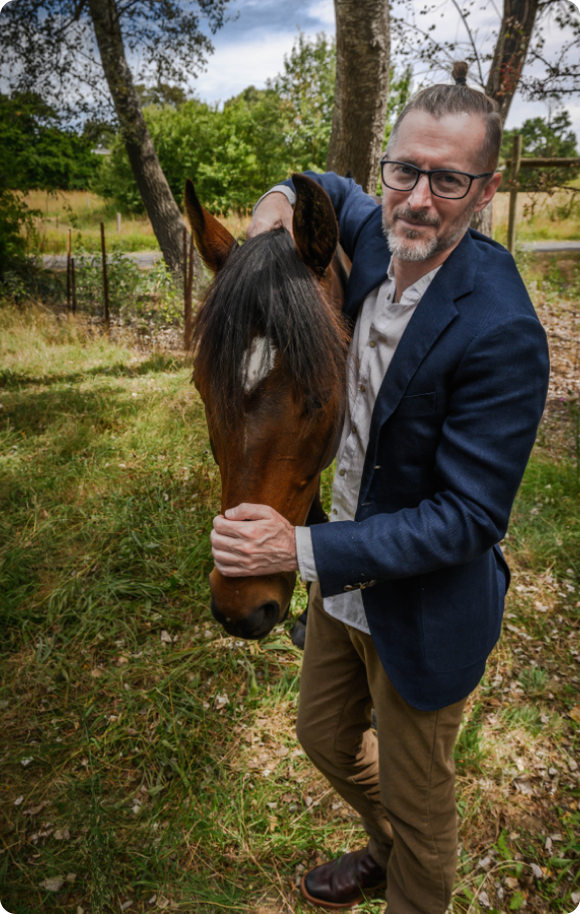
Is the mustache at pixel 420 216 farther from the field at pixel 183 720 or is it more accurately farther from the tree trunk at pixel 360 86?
the tree trunk at pixel 360 86

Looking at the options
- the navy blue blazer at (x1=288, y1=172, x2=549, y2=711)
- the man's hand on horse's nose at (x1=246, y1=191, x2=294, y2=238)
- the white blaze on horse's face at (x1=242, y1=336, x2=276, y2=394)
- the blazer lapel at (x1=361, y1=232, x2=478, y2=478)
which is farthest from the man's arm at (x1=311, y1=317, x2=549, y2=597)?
the man's hand on horse's nose at (x1=246, y1=191, x2=294, y2=238)

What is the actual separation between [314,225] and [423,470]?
73cm

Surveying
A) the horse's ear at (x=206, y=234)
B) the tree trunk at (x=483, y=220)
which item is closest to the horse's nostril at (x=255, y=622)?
the horse's ear at (x=206, y=234)

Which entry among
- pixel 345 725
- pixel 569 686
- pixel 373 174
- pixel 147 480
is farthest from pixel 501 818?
pixel 373 174

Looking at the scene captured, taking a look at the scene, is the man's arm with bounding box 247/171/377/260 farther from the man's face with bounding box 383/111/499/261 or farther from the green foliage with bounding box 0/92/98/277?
the green foliage with bounding box 0/92/98/277

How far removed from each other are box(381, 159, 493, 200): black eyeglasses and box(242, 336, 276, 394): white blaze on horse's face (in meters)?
0.58

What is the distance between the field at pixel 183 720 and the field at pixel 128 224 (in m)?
5.32

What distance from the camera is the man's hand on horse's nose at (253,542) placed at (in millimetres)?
1228

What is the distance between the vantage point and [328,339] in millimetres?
1336

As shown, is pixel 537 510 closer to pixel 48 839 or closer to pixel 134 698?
pixel 134 698

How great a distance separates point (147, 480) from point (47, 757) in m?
2.27

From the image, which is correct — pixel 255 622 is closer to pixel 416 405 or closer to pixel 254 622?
pixel 254 622

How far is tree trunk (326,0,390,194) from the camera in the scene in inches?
147

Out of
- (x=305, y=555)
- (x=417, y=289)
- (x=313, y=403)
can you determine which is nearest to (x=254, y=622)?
(x=305, y=555)
